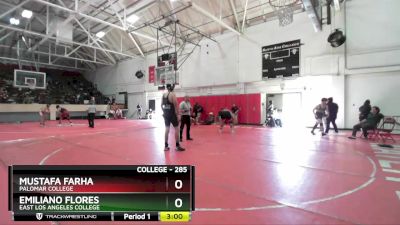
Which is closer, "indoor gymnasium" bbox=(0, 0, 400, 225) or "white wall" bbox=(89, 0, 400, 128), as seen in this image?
"indoor gymnasium" bbox=(0, 0, 400, 225)

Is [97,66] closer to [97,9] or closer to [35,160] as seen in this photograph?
[97,9]

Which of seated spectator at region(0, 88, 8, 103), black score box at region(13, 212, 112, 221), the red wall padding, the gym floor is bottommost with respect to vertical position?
the gym floor

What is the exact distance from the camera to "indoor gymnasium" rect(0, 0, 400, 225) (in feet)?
6.35

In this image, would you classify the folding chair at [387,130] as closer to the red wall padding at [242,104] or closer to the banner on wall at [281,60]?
the banner on wall at [281,60]

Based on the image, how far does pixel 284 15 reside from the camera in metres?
11.4

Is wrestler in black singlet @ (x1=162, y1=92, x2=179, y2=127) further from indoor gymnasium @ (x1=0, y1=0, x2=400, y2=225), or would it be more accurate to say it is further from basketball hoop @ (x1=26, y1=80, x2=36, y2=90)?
basketball hoop @ (x1=26, y1=80, x2=36, y2=90)

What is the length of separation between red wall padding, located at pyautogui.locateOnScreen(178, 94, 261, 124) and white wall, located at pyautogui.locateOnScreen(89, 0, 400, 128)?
1.77 feet

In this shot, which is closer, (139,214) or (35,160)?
(139,214)

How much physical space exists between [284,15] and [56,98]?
23442 millimetres

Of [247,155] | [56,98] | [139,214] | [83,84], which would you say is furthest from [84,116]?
[139,214]
